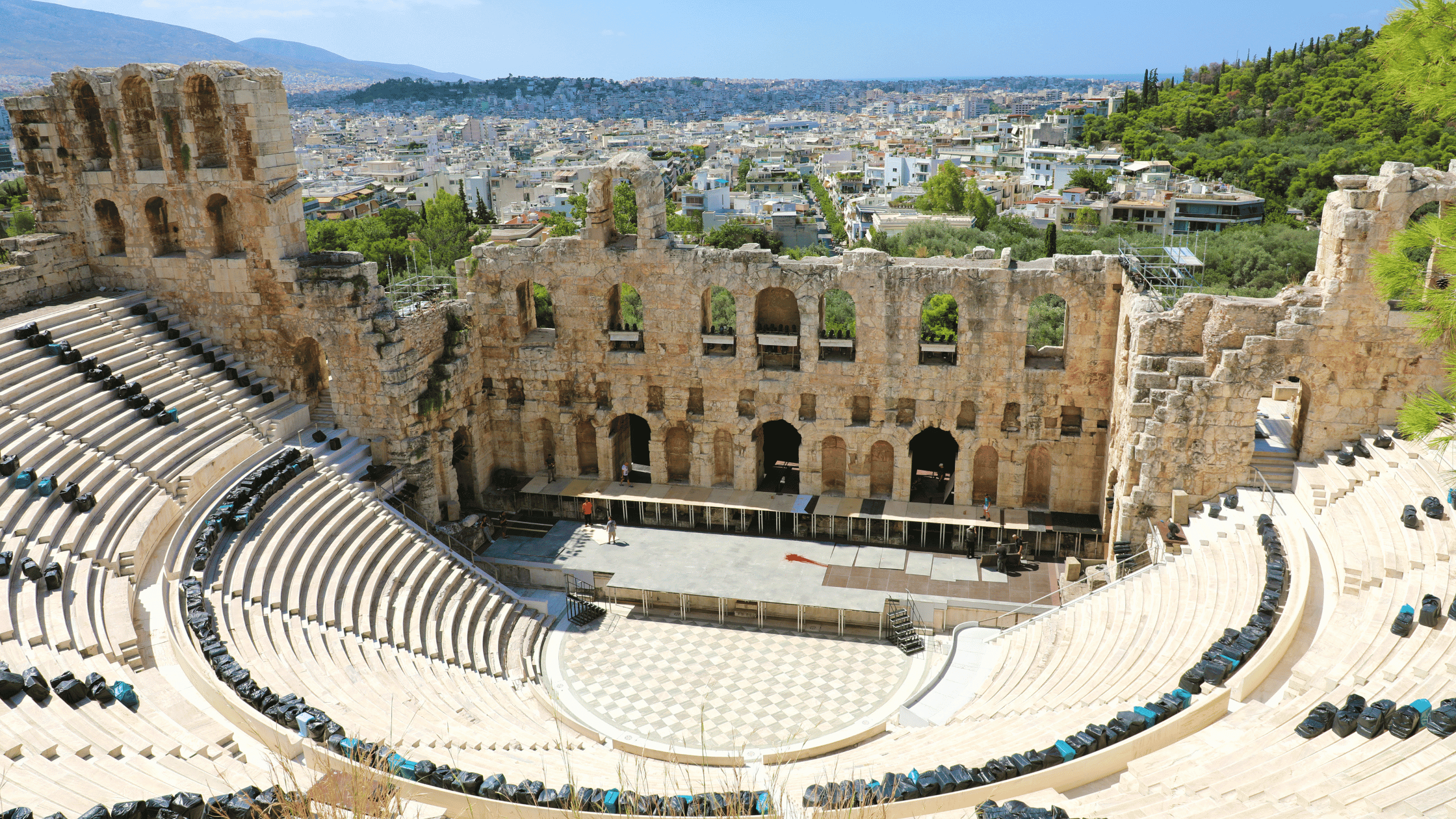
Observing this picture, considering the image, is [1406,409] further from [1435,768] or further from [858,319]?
[858,319]

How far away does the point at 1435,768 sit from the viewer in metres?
12.9

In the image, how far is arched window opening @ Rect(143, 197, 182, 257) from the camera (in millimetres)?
28922

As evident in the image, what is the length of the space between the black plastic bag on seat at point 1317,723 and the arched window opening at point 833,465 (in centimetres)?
1713

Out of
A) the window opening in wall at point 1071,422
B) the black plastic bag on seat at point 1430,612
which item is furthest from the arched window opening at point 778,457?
the black plastic bag on seat at point 1430,612

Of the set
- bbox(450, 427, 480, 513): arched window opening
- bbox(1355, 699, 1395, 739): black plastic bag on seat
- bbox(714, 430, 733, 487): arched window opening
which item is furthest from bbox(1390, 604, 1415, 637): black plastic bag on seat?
bbox(450, 427, 480, 513): arched window opening

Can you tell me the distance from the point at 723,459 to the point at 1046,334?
16.2 metres

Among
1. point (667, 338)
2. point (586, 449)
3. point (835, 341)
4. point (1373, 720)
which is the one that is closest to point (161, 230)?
point (586, 449)

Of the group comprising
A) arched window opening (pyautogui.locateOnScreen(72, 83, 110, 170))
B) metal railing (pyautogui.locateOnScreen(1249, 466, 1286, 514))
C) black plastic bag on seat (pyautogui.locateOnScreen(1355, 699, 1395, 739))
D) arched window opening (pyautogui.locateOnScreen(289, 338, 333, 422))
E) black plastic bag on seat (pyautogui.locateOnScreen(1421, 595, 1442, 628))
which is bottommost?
metal railing (pyautogui.locateOnScreen(1249, 466, 1286, 514))

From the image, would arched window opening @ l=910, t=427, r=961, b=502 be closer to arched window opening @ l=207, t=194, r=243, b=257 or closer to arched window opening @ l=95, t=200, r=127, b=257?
arched window opening @ l=207, t=194, r=243, b=257

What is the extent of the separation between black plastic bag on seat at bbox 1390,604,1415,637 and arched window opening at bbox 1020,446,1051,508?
13332 mm

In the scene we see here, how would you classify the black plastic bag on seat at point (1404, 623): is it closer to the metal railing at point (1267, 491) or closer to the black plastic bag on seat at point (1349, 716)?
the black plastic bag on seat at point (1349, 716)

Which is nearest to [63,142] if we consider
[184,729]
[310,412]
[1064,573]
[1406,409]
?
[310,412]

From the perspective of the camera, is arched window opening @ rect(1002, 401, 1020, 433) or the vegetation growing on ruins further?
arched window opening @ rect(1002, 401, 1020, 433)

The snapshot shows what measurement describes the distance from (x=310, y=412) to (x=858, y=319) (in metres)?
16.4
